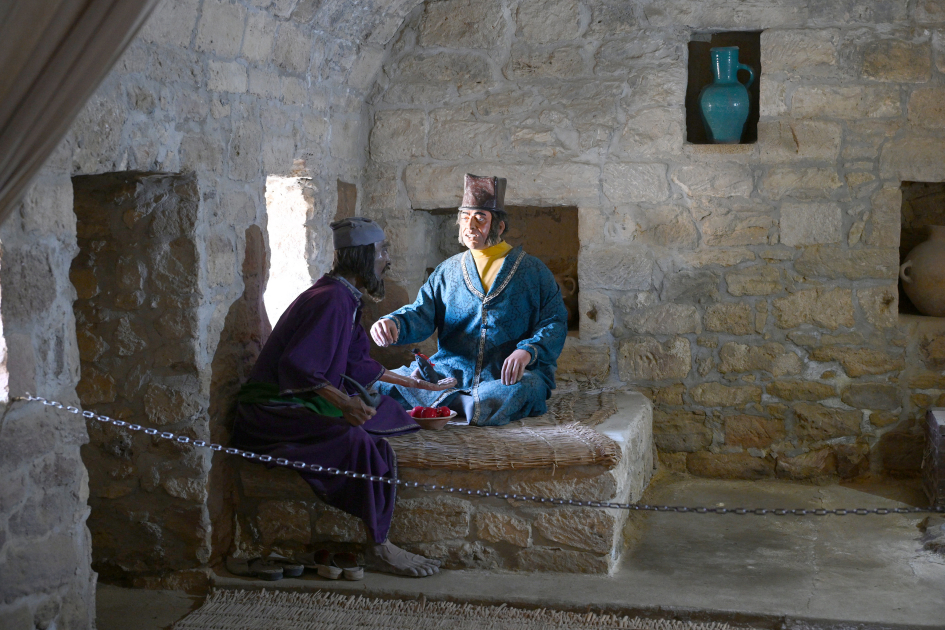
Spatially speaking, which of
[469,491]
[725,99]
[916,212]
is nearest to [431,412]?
[469,491]

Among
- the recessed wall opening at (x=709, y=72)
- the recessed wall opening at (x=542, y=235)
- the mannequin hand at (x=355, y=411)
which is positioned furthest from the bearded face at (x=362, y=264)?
the recessed wall opening at (x=709, y=72)

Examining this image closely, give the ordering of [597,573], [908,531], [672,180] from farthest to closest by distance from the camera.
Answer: [672,180]
[908,531]
[597,573]

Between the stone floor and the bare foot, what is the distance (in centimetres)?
4

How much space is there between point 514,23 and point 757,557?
9.10 ft

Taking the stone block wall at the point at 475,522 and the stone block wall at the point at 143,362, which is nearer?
the stone block wall at the point at 143,362

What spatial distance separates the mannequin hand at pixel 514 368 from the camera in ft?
12.8

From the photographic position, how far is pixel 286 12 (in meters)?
3.58

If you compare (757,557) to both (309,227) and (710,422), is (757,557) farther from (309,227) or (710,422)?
(309,227)

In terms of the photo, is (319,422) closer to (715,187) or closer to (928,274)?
(715,187)

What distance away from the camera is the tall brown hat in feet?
13.7

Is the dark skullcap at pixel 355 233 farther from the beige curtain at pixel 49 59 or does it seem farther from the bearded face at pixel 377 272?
the beige curtain at pixel 49 59

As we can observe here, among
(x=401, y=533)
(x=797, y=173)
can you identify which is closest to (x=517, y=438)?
(x=401, y=533)

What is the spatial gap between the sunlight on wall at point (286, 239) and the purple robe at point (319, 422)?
84 centimetres

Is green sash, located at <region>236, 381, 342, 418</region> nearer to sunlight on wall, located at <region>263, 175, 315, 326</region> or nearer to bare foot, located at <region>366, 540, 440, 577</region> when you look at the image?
bare foot, located at <region>366, 540, 440, 577</region>
